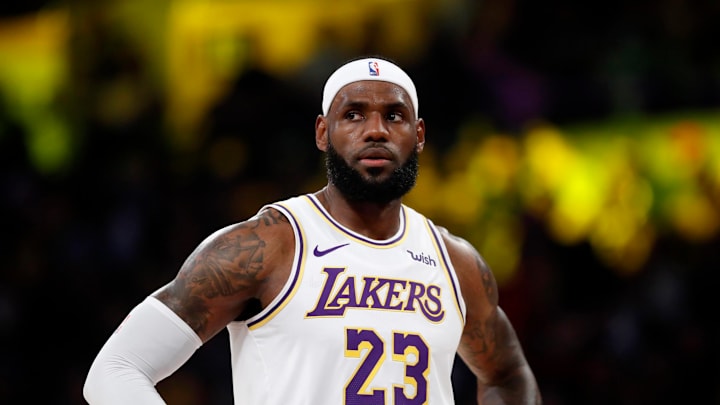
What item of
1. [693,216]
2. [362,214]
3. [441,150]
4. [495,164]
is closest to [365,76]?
[362,214]

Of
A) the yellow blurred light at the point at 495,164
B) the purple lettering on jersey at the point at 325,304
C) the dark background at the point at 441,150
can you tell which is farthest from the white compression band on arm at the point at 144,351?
the yellow blurred light at the point at 495,164

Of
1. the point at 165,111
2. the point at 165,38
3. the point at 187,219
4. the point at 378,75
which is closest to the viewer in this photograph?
the point at 378,75

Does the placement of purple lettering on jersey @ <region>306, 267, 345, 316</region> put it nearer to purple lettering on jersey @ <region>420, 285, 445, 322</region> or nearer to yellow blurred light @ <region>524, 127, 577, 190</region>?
purple lettering on jersey @ <region>420, 285, 445, 322</region>

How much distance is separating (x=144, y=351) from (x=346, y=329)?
752 mm

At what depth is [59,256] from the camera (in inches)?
379

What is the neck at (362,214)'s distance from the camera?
471 cm

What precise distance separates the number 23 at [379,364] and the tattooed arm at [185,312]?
0.37m

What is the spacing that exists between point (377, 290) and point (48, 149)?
8050 millimetres

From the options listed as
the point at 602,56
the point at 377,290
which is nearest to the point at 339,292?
the point at 377,290

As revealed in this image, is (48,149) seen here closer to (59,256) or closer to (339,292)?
(59,256)

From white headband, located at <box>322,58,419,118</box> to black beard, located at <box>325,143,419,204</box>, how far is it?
0.24 metres

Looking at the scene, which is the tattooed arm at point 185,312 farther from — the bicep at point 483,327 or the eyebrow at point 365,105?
the bicep at point 483,327

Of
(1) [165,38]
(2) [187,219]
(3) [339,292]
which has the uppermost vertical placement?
(1) [165,38]

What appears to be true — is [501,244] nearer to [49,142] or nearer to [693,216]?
[693,216]
